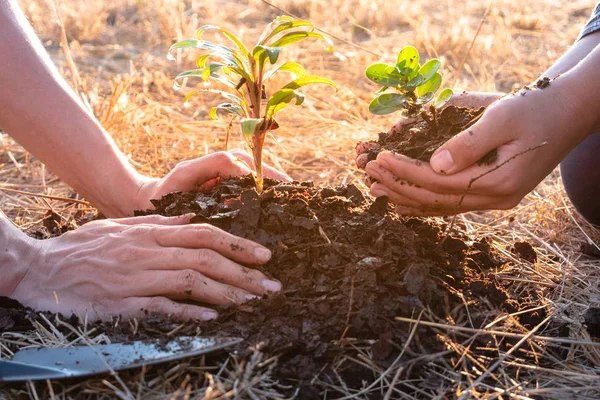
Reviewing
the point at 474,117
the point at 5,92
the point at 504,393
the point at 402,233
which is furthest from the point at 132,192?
the point at 504,393

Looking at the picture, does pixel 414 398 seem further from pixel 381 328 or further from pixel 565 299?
pixel 565 299

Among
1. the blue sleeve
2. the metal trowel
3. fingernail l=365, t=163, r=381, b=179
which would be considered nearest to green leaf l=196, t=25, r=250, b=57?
fingernail l=365, t=163, r=381, b=179

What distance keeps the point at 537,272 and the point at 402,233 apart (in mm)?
592

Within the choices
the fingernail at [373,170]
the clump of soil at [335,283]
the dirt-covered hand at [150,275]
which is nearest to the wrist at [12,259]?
the dirt-covered hand at [150,275]

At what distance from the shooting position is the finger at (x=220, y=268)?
5.85 ft

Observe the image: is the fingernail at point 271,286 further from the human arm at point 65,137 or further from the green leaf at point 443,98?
the green leaf at point 443,98

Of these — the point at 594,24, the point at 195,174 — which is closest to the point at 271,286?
the point at 195,174

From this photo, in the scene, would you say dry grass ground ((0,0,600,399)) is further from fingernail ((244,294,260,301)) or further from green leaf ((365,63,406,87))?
green leaf ((365,63,406,87))

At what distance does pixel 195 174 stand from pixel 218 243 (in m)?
0.53

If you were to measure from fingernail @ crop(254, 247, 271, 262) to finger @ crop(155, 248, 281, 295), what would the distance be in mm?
44

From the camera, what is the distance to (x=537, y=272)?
217 cm

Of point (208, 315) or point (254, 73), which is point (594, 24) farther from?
point (208, 315)

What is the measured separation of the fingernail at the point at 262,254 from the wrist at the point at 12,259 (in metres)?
0.74

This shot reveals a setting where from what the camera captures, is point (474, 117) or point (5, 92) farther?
point (5, 92)
